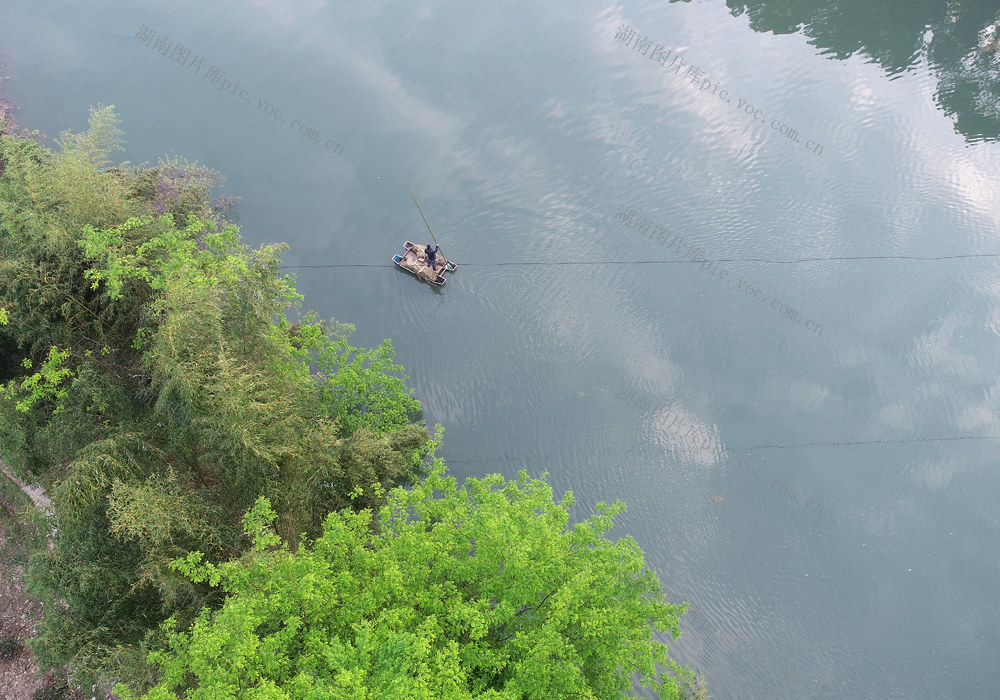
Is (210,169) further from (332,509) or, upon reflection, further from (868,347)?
(868,347)

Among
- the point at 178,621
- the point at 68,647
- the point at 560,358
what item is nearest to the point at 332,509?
the point at 178,621

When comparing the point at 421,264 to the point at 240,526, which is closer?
the point at 240,526

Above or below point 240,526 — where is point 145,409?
above

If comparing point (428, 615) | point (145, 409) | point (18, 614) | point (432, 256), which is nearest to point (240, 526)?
point (145, 409)

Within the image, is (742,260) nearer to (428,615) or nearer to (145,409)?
(428,615)

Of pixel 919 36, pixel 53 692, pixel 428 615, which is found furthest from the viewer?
pixel 919 36

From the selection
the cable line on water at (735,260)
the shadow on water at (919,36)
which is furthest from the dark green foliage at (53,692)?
A: the shadow on water at (919,36)
